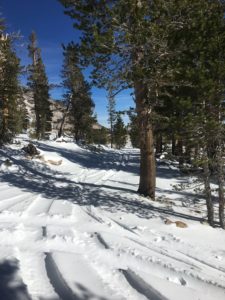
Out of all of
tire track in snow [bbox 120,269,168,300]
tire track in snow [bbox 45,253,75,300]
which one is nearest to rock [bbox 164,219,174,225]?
tire track in snow [bbox 120,269,168,300]

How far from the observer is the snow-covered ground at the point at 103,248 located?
13.3 ft

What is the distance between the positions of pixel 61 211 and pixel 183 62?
17.7 ft

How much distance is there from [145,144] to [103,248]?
19.8ft

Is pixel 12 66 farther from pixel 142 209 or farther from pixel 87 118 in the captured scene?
pixel 87 118

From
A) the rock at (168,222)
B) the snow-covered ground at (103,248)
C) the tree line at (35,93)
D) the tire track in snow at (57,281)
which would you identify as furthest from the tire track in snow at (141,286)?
the tree line at (35,93)

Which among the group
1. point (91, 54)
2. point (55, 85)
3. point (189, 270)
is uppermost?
point (55, 85)

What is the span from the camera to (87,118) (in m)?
38.6

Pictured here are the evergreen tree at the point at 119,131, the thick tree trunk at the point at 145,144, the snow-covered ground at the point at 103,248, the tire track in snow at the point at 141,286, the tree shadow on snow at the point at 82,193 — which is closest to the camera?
the tire track in snow at the point at 141,286

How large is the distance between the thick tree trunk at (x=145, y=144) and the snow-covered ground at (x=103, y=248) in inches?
26.3

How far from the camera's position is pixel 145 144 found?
1107cm

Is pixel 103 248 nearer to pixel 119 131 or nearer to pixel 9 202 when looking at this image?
pixel 9 202

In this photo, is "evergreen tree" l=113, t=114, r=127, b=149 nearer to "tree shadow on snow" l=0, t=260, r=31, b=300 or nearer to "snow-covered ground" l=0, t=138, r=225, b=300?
"snow-covered ground" l=0, t=138, r=225, b=300

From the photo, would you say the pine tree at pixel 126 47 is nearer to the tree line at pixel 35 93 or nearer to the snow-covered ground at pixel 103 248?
the snow-covered ground at pixel 103 248

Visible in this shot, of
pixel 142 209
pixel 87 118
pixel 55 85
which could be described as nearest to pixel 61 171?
pixel 142 209
